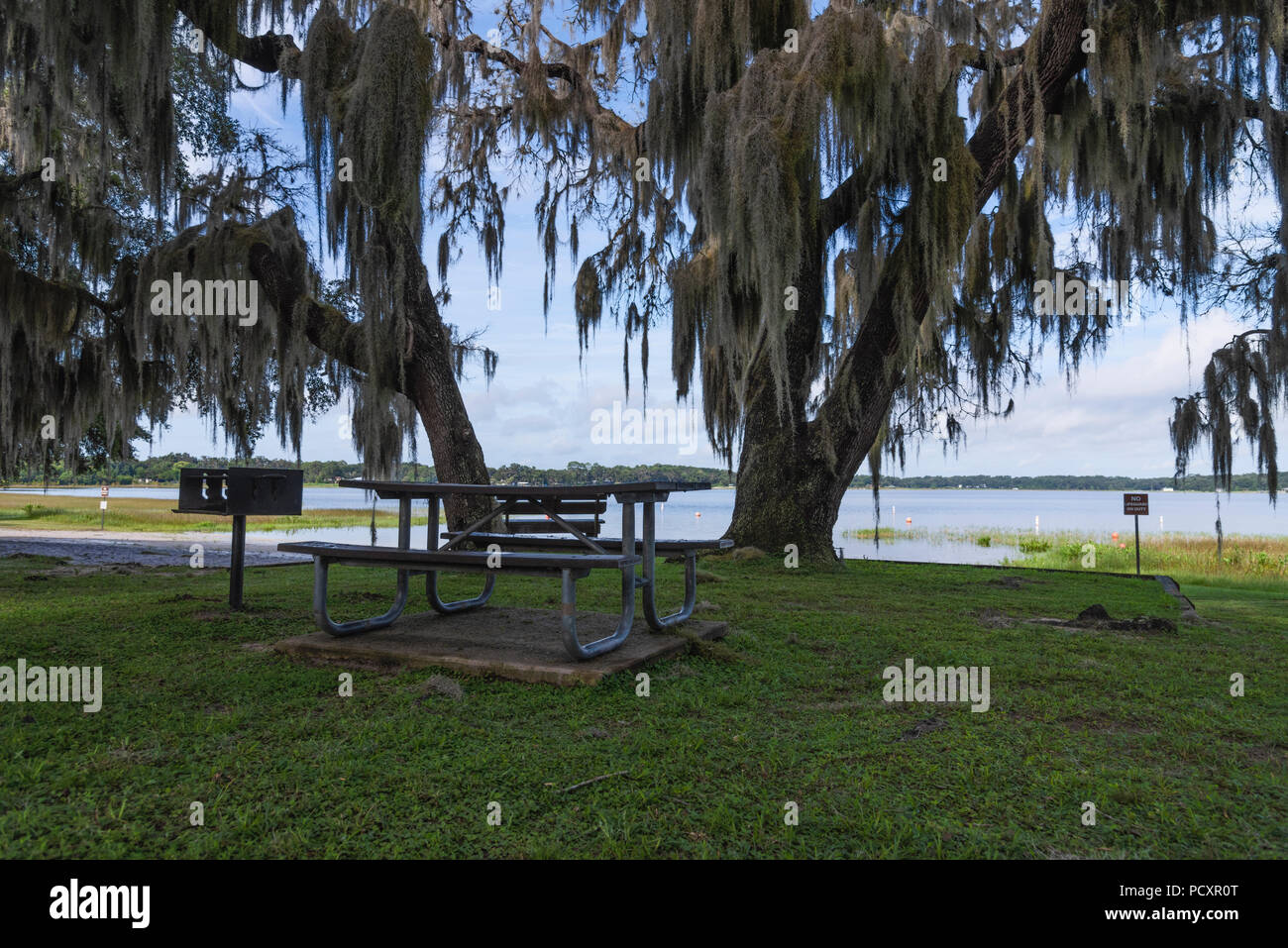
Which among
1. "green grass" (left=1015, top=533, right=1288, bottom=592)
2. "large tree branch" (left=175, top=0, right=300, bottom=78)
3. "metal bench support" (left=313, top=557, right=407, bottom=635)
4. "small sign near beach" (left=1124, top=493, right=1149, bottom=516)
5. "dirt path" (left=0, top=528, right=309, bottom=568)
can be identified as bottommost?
"green grass" (left=1015, top=533, right=1288, bottom=592)

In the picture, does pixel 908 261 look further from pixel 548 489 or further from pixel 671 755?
pixel 671 755

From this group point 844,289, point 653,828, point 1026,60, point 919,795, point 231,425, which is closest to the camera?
point 653,828

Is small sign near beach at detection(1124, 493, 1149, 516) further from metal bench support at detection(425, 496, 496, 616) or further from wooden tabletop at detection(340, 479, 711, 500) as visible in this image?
metal bench support at detection(425, 496, 496, 616)

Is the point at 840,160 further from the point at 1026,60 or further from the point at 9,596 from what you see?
the point at 9,596

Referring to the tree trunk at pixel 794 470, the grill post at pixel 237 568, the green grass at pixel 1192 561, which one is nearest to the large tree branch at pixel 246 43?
the grill post at pixel 237 568

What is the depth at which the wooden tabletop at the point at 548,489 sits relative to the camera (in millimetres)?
3697

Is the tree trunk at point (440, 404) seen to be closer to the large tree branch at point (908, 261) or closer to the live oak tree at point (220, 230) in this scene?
the live oak tree at point (220, 230)

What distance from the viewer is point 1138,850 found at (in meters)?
1.86

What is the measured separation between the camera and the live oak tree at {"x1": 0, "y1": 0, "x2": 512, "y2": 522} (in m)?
6.52

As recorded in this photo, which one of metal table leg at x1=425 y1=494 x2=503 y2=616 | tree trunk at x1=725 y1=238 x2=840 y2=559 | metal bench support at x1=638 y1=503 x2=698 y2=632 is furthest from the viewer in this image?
tree trunk at x1=725 y1=238 x2=840 y2=559

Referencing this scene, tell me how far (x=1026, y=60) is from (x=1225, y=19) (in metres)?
1.63

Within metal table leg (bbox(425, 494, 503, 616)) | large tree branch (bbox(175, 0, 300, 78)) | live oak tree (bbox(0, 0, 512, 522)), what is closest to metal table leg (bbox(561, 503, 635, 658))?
metal table leg (bbox(425, 494, 503, 616))
